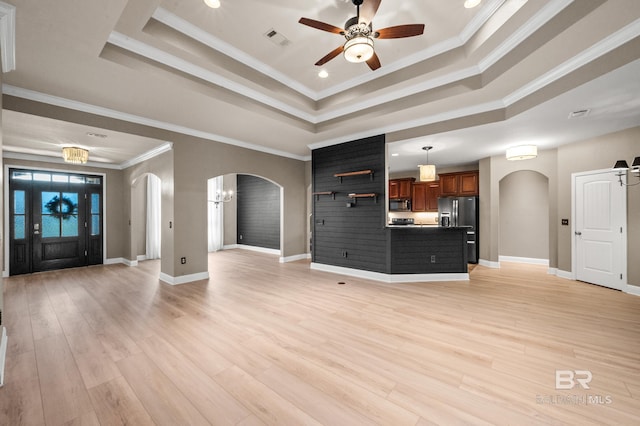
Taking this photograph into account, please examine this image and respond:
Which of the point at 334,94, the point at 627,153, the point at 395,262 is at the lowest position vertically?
the point at 395,262

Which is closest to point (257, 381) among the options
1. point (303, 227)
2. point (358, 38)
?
point (358, 38)

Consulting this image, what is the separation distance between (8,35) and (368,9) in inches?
124

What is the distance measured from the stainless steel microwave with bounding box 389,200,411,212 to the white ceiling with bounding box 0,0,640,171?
10.9 feet

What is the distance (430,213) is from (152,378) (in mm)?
7940

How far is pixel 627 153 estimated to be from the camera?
4.46 metres

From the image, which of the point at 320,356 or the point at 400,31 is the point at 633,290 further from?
the point at 400,31

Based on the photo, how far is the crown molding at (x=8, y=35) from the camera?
207cm

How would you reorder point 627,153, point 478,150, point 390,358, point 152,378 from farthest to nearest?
point 478,150
point 627,153
point 390,358
point 152,378

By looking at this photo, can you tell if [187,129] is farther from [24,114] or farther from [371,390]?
[371,390]

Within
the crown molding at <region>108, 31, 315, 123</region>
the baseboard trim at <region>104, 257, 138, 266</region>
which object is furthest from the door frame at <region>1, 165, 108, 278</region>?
Result: the crown molding at <region>108, 31, 315, 123</region>

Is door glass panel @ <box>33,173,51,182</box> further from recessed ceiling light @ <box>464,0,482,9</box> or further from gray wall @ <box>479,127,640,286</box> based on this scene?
gray wall @ <box>479,127,640,286</box>

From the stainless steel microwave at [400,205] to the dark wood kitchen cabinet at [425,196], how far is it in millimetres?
148

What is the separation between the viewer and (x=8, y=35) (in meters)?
2.29

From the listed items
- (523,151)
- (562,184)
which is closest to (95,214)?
(523,151)
